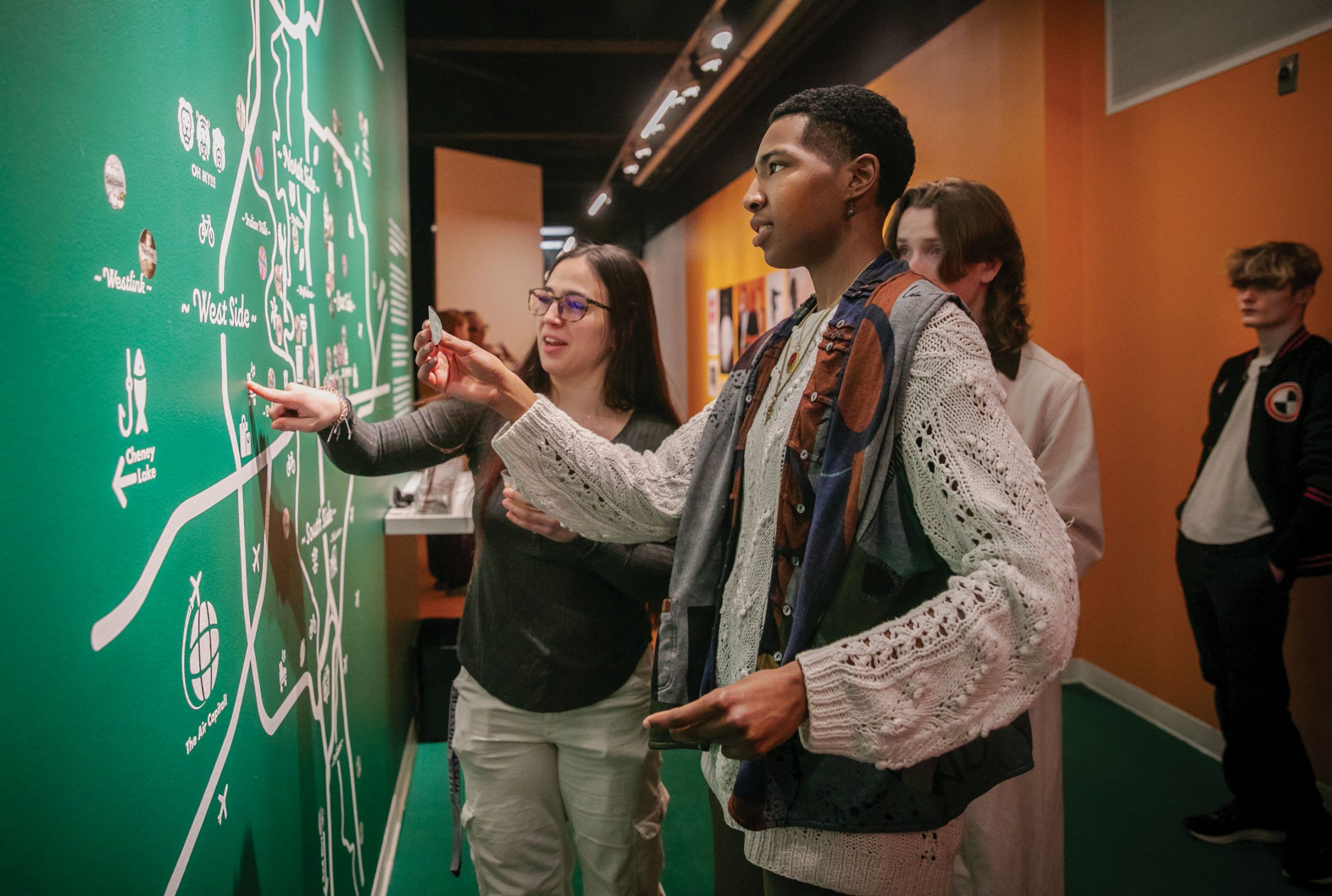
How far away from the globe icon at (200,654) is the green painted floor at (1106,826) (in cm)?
206

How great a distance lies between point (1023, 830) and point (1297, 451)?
6.29 ft

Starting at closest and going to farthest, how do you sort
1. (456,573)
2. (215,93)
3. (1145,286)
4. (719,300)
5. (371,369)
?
(215,93), (371,369), (1145,286), (456,573), (719,300)

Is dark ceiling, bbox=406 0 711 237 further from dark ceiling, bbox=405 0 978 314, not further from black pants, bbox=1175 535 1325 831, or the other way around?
black pants, bbox=1175 535 1325 831

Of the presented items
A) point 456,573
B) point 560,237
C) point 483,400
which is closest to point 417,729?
point 456,573

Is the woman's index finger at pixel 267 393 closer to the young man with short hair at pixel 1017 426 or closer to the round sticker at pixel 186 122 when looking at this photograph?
the round sticker at pixel 186 122

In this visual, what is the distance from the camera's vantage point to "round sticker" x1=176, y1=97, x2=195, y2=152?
1050 mm

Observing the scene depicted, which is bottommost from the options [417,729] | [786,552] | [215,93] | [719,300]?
[417,729]

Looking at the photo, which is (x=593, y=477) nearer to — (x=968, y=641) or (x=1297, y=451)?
(x=968, y=641)

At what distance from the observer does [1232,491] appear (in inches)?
122

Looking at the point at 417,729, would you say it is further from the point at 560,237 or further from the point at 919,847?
the point at 560,237

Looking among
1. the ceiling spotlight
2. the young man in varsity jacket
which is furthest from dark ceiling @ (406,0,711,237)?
the young man in varsity jacket

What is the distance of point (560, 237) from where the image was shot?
1174cm

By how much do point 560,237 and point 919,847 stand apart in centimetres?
1134

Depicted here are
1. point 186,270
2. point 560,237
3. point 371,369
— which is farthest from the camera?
point 560,237
